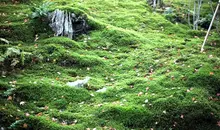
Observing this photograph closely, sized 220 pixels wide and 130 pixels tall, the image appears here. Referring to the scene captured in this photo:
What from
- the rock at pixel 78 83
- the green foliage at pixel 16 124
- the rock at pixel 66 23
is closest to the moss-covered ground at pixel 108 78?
the green foliage at pixel 16 124

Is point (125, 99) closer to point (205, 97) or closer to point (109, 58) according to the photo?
point (205, 97)

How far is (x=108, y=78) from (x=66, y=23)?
4.86m

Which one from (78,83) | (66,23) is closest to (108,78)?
(78,83)

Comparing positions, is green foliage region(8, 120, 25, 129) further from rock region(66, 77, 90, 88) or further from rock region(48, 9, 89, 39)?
rock region(48, 9, 89, 39)

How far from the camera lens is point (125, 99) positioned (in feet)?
31.8

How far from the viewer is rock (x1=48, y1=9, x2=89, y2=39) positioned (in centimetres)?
1434

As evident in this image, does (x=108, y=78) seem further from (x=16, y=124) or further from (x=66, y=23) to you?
(x=16, y=124)

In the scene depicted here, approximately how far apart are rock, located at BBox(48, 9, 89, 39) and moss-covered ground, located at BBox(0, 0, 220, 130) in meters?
0.47

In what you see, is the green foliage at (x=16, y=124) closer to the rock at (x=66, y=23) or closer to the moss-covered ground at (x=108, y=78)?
the moss-covered ground at (x=108, y=78)

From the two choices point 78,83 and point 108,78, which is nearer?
point 78,83

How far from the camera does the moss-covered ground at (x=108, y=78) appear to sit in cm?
851

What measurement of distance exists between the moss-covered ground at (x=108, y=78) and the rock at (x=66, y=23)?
1.56 feet

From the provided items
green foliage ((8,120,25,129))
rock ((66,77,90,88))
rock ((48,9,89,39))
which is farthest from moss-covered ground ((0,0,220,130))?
rock ((48,9,89,39))

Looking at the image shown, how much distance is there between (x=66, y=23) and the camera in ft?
47.3
